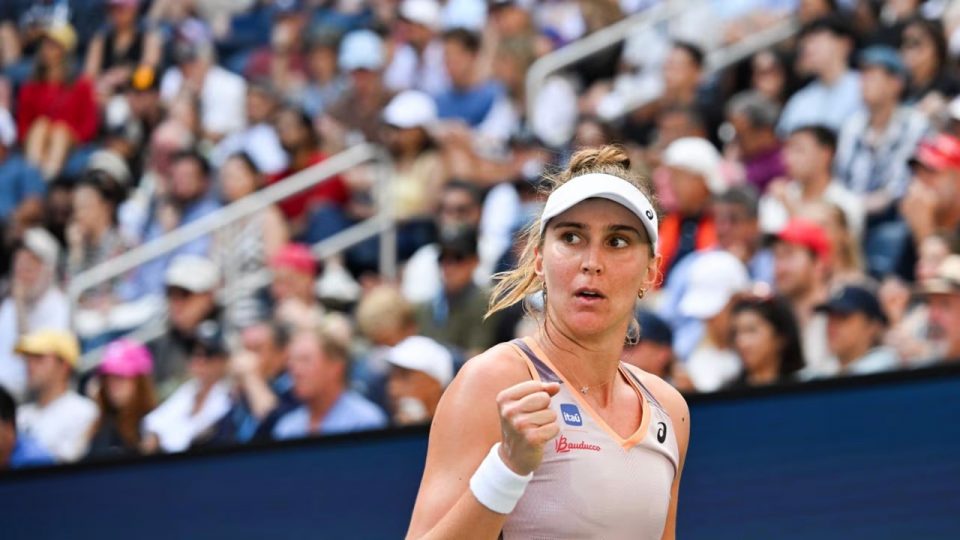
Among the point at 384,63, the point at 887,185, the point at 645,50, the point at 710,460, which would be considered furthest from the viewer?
the point at 384,63

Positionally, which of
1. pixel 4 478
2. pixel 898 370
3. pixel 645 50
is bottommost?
pixel 4 478

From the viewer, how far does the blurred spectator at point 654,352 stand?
5.94m

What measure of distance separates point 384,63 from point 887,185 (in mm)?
3935

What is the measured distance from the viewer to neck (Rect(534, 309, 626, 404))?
290 cm

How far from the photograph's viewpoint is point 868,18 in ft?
23.6

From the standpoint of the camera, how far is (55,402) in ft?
25.8

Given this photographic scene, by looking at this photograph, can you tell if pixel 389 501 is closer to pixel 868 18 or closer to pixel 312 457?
pixel 312 457

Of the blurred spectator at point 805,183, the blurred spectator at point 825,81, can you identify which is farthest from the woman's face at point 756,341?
the blurred spectator at point 825,81

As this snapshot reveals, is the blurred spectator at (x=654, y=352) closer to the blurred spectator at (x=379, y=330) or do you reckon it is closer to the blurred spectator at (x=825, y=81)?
the blurred spectator at (x=379, y=330)

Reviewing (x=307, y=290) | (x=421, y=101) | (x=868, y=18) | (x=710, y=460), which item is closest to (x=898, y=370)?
(x=710, y=460)

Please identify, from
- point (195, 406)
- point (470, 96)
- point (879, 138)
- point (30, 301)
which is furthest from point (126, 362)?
point (879, 138)

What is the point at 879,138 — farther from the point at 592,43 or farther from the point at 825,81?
the point at 592,43

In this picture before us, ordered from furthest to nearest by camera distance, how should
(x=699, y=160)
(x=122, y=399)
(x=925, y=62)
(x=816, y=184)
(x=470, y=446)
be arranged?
Result: (x=122, y=399) → (x=699, y=160) → (x=925, y=62) → (x=816, y=184) → (x=470, y=446)

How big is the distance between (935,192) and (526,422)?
3.69 m
